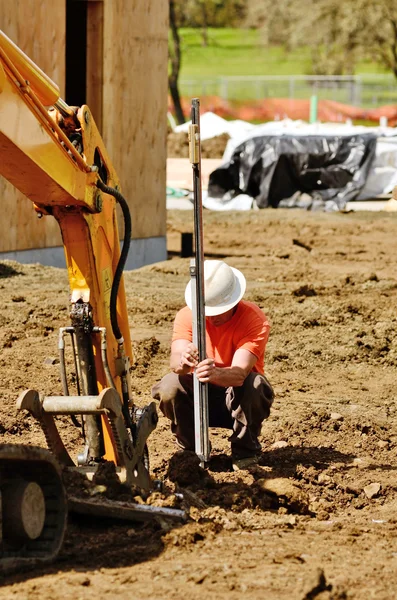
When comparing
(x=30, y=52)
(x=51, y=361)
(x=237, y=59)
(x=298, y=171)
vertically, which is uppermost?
(x=30, y=52)

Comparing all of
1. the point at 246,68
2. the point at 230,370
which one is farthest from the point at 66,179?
the point at 246,68

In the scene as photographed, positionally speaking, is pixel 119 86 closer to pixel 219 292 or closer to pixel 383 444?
pixel 383 444

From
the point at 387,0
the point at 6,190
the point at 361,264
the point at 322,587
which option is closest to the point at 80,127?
the point at 322,587

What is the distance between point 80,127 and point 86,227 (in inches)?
18.4

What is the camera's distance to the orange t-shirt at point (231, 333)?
617 centimetres

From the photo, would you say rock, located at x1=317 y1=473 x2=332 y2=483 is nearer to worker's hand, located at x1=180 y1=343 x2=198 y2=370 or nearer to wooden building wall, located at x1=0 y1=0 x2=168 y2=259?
worker's hand, located at x1=180 y1=343 x2=198 y2=370

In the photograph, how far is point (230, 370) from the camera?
5.94 m

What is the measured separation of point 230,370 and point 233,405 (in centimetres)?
42

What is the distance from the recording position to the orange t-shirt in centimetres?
617

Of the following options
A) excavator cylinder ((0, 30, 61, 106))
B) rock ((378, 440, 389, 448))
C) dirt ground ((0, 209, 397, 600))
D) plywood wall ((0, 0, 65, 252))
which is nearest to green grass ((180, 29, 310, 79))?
plywood wall ((0, 0, 65, 252))

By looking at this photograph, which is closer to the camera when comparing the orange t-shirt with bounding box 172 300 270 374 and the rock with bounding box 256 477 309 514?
the rock with bounding box 256 477 309 514

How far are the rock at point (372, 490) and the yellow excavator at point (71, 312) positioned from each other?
1.42 meters

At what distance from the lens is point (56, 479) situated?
434cm

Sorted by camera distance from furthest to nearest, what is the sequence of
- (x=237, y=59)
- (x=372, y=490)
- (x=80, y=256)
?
(x=237, y=59)
(x=372, y=490)
(x=80, y=256)
